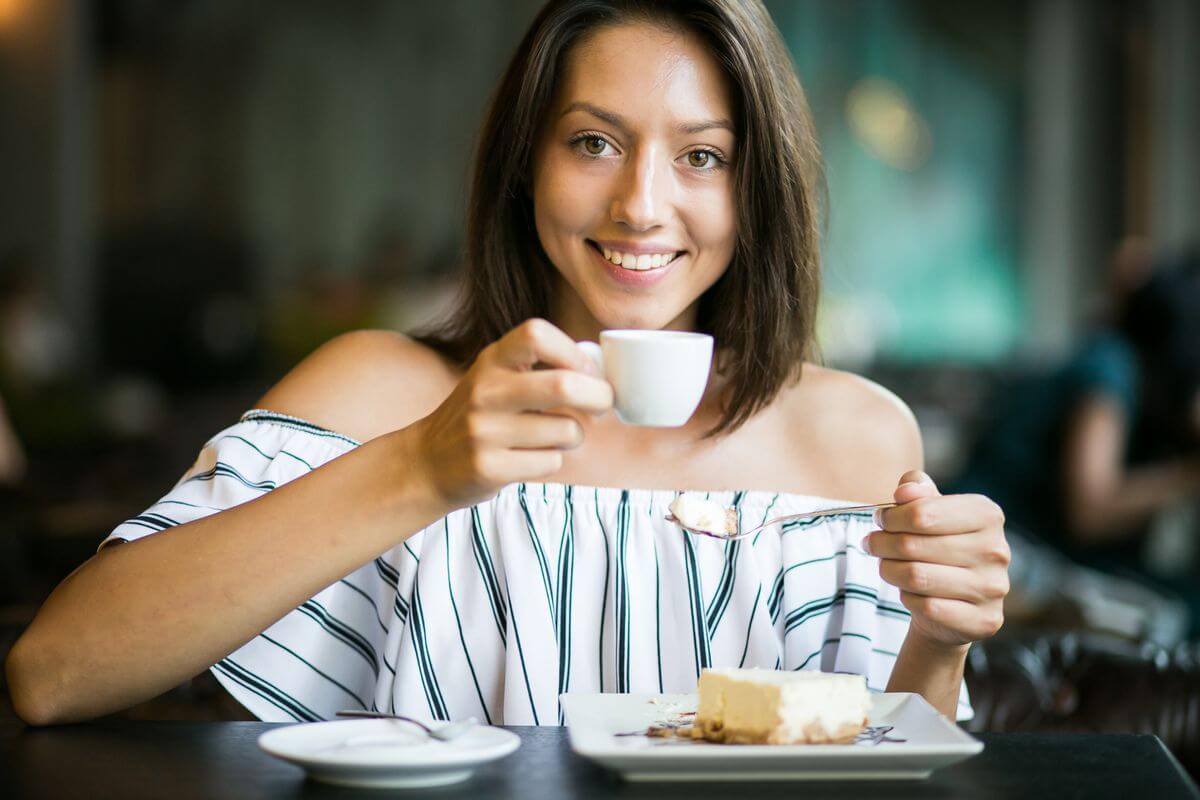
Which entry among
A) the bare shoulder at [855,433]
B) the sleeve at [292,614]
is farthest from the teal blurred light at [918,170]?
the sleeve at [292,614]

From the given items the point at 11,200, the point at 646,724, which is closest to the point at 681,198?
the point at 646,724

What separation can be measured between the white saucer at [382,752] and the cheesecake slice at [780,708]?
0.14 meters

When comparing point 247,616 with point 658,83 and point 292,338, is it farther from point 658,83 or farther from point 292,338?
point 292,338

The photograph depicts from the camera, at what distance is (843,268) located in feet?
25.0

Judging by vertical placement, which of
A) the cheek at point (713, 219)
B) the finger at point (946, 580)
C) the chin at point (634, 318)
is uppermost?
the cheek at point (713, 219)

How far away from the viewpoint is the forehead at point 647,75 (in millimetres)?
1283

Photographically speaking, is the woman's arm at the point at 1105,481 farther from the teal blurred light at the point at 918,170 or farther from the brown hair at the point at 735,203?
the teal blurred light at the point at 918,170

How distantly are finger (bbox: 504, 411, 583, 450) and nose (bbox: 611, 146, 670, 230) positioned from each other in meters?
0.41

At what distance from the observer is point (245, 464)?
→ 1233mm

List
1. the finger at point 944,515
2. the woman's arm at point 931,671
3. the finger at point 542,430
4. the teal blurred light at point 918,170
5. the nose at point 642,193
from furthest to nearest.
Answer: the teal blurred light at point 918,170, the nose at point 642,193, the woman's arm at point 931,671, the finger at point 944,515, the finger at point 542,430

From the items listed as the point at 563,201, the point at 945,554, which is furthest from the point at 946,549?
the point at 563,201

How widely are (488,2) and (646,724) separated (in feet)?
23.9

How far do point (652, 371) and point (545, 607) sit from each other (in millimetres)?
478

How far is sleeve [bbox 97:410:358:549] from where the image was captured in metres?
1.18
